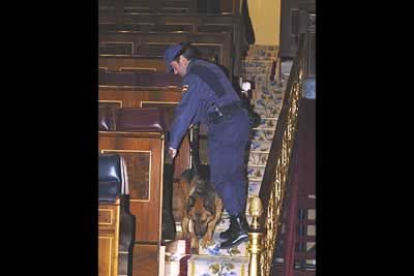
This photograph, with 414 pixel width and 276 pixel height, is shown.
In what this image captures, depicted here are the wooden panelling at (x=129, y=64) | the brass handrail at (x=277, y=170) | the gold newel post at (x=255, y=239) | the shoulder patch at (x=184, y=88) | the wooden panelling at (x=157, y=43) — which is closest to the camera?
the gold newel post at (x=255, y=239)

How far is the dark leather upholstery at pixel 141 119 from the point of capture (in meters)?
3.66

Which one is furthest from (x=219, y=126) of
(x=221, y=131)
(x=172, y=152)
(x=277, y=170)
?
(x=277, y=170)

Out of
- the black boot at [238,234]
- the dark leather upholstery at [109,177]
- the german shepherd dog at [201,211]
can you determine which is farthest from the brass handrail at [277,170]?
the dark leather upholstery at [109,177]

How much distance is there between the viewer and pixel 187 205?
11.9 ft

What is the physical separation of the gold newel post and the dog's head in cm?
21

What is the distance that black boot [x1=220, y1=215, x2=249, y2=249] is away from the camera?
3.68 m

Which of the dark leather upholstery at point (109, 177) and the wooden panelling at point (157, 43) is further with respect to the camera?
the wooden panelling at point (157, 43)

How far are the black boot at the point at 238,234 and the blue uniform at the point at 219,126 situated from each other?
6 centimetres

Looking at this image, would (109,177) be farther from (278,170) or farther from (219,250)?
(278,170)

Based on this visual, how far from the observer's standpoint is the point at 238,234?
12.1 feet

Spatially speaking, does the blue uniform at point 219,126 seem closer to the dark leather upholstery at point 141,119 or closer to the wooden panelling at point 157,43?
the dark leather upholstery at point 141,119

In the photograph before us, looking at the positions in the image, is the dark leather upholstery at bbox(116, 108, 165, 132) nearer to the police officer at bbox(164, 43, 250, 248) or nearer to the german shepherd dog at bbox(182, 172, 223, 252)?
the police officer at bbox(164, 43, 250, 248)

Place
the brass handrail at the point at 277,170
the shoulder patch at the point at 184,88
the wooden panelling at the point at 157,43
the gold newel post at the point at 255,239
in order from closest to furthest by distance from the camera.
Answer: the gold newel post at the point at 255,239, the brass handrail at the point at 277,170, the shoulder patch at the point at 184,88, the wooden panelling at the point at 157,43

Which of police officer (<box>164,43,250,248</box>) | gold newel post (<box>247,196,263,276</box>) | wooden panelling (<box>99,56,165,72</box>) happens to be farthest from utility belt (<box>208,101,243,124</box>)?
wooden panelling (<box>99,56,165,72</box>)
